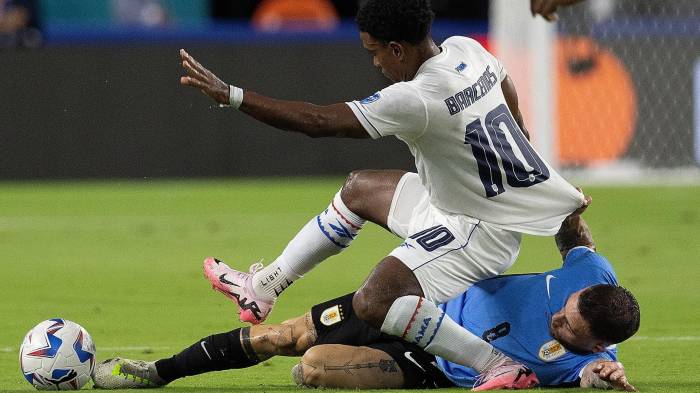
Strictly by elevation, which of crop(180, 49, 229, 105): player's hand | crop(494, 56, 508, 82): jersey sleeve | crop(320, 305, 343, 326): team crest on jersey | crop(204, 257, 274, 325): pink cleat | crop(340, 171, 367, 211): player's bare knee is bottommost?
Answer: crop(204, 257, 274, 325): pink cleat

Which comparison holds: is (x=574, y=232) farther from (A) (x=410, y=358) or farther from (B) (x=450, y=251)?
(A) (x=410, y=358)

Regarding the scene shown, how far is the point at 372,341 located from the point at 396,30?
140 centimetres

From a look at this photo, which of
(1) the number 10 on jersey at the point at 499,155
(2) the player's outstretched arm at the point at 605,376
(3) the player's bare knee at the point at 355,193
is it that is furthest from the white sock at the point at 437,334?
(3) the player's bare knee at the point at 355,193

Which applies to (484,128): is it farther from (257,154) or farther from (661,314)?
(257,154)

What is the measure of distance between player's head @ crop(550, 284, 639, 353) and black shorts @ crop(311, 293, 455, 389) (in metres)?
0.68

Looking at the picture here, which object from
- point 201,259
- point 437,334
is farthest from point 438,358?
point 201,259

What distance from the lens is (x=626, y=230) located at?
14008 mm

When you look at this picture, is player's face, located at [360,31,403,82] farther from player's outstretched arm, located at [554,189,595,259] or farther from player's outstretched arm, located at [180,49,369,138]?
player's outstretched arm, located at [554,189,595,259]

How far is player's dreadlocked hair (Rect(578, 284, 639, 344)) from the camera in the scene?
235 inches

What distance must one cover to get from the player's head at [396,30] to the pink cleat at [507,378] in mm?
1406

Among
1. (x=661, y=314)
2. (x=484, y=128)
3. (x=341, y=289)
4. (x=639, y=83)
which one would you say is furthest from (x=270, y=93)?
(x=484, y=128)

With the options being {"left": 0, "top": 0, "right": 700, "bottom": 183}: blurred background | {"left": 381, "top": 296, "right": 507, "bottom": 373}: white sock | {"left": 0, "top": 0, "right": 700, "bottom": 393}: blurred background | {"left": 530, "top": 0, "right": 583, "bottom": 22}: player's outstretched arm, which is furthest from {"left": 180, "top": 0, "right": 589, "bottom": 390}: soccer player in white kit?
{"left": 0, "top": 0, "right": 700, "bottom": 183}: blurred background

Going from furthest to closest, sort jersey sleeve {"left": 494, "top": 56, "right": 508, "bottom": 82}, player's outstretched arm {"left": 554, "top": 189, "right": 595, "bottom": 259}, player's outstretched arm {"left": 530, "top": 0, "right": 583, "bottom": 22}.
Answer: player's outstretched arm {"left": 530, "top": 0, "right": 583, "bottom": 22} < jersey sleeve {"left": 494, "top": 56, "right": 508, "bottom": 82} < player's outstretched arm {"left": 554, "top": 189, "right": 595, "bottom": 259}

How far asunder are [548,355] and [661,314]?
2.99 meters
